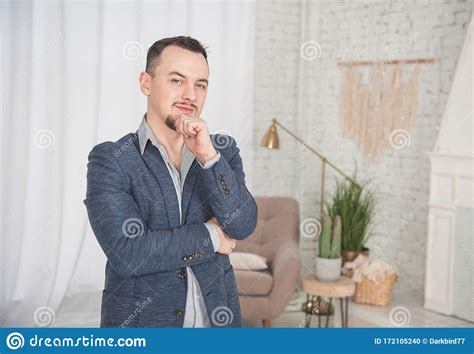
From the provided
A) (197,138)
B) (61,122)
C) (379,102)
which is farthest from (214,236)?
(379,102)

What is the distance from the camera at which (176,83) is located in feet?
4.31

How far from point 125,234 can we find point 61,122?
704 millimetres

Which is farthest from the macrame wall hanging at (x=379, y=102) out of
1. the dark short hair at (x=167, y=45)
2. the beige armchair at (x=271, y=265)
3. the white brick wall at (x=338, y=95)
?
the dark short hair at (x=167, y=45)

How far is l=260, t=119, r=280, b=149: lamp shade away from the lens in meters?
2.57

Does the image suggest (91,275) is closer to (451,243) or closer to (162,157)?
(162,157)

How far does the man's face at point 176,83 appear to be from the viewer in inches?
51.5

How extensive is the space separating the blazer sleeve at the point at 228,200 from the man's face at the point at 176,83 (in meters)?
0.19

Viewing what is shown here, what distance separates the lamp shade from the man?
1.28 meters

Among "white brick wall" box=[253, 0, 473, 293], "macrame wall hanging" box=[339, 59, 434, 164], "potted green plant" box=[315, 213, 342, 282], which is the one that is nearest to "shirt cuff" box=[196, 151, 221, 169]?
"white brick wall" box=[253, 0, 473, 293]

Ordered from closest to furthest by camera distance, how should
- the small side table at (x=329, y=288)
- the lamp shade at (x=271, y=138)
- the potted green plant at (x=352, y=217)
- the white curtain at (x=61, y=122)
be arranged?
the white curtain at (x=61, y=122)
the small side table at (x=329, y=288)
the lamp shade at (x=271, y=138)
the potted green plant at (x=352, y=217)

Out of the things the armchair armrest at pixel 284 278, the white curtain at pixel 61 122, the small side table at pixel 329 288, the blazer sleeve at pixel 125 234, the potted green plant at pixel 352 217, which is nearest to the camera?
the blazer sleeve at pixel 125 234

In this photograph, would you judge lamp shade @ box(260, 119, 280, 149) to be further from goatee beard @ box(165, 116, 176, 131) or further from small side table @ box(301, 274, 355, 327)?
goatee beard @ box(165, 116, 176, 131)

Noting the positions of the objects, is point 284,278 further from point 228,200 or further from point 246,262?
point 228,200

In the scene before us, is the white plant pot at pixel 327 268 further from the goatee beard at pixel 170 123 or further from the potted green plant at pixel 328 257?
the goatee beard at pixel 170 123
